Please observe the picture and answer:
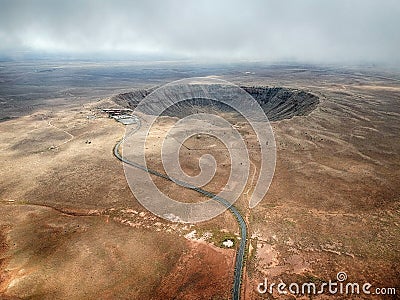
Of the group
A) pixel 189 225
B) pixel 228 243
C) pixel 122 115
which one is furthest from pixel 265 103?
pixel 228 243

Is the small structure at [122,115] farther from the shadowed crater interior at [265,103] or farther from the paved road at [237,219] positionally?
the paved road at [237,219]

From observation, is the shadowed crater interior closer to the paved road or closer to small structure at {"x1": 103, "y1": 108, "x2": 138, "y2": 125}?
small structure at {"x1": 103, "y1": 108, "x2": 138, "y2": 125}

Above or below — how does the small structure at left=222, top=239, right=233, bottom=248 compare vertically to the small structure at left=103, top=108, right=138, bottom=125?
above

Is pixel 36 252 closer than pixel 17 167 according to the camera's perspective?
Yes

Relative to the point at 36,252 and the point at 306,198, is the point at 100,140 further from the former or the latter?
the point at 306,198

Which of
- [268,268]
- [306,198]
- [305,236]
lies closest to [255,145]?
[306,198]

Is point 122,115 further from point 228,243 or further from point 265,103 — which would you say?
point 228,243

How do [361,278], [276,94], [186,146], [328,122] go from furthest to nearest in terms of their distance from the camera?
1. [276,94]
2. [328,122]
3. [186,146]
4. [361,278]

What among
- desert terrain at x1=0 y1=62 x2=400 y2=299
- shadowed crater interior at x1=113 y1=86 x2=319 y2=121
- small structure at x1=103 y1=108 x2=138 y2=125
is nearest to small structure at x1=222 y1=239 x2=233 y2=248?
desert terrain at x1=0 y1=62 x2=400 y2=299

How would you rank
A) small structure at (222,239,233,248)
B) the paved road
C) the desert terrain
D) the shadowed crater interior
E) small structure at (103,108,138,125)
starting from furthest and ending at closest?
the shadowed crater interior
small structure at (103,108,138,125)
small structure at (222,239,233,248)
the desert terrain
the paved road
